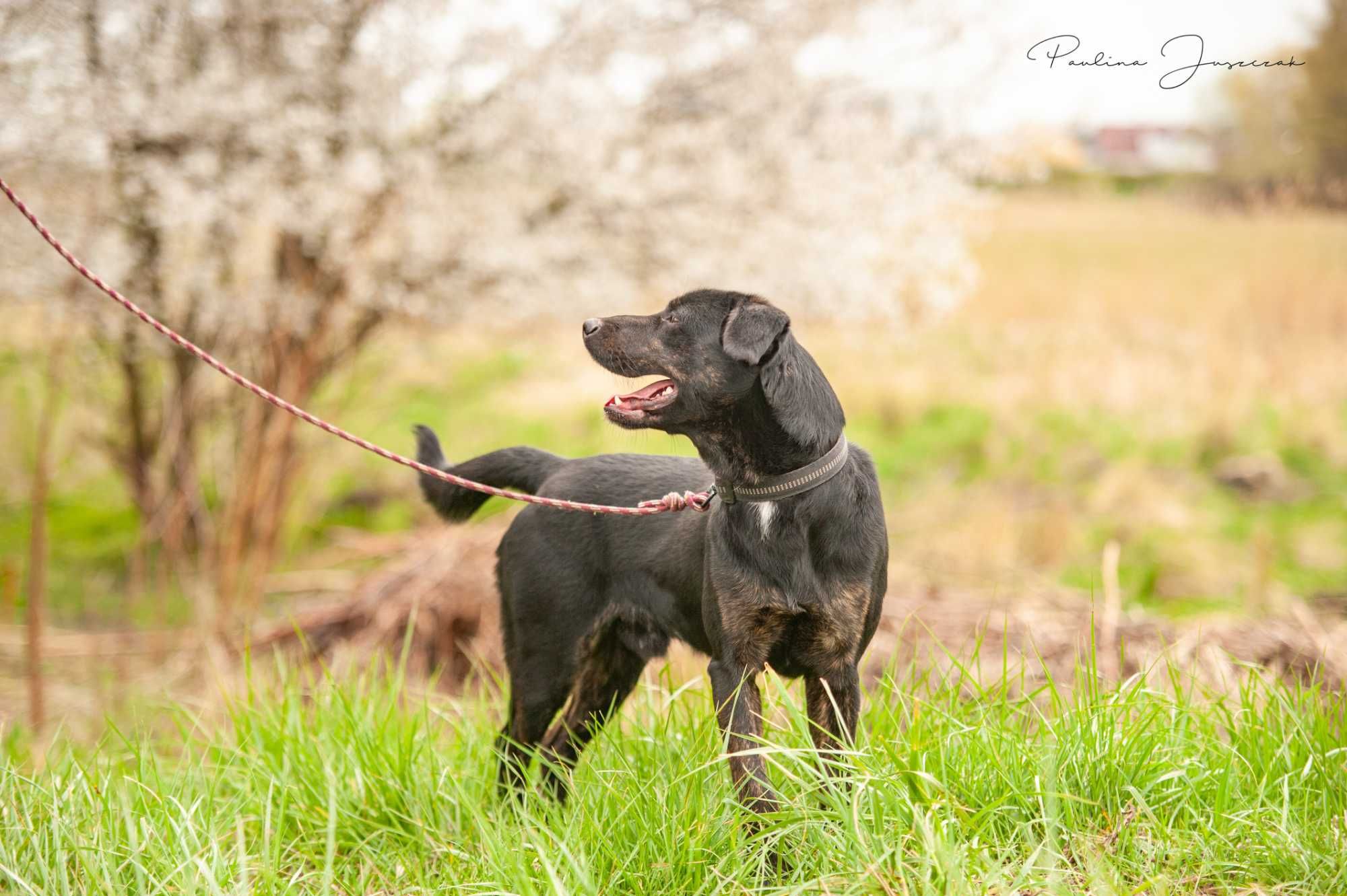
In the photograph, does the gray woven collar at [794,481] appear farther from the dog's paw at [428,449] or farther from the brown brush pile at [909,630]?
the brown brush pile at [909,630]

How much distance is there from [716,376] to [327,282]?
5.67 m

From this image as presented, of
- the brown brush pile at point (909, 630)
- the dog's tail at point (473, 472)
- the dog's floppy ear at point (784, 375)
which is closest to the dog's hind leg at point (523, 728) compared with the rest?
the dog's tail at point (473, 472)

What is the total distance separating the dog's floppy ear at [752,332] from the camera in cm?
268

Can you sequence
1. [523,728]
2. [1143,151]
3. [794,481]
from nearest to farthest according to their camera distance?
1. [794,481]
2. [523,728]
3. [1143,151]

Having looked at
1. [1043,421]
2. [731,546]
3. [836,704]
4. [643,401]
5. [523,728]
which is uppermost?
[643,401]

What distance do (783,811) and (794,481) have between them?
2.59 feet

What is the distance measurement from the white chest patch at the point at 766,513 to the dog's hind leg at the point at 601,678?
0.60m

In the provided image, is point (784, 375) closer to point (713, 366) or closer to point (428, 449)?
point (713, 366)

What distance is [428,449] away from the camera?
3.49 metres

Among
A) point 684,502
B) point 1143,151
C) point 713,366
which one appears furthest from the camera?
point 1143,151

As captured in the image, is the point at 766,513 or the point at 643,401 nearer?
the point at 766,513

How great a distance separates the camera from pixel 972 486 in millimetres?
10156

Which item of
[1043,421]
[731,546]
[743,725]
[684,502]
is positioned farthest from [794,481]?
[1043,421]

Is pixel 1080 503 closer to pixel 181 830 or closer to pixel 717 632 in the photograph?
pixel 717 632
